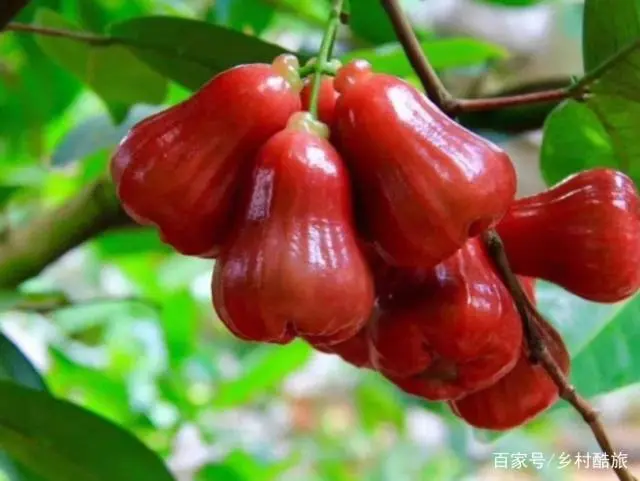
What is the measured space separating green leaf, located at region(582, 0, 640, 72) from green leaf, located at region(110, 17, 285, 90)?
0.16 meters

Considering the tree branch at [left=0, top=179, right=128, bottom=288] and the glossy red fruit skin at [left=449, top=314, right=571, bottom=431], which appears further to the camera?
the tree branch at [left=0, top=179, right=128, bottom=288]

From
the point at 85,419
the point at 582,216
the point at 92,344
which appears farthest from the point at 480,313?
the point at 92,344

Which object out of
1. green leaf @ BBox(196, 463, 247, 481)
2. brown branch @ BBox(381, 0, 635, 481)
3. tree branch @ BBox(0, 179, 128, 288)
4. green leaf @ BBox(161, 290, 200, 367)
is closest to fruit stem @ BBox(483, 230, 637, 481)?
brown branch @ BBox(381, 0, 635, 481)

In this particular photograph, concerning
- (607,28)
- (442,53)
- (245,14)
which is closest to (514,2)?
(442,53)

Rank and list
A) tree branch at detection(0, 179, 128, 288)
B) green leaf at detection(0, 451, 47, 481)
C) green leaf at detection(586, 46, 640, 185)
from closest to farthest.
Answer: green leaf at detection(586, 46, 640, 185) < green leaf at detection(0, 451, 47, 481) < tree branch at detection(0, 179, 128, 288)

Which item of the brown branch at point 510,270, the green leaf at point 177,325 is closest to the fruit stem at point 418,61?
the brown branch at point 510,270

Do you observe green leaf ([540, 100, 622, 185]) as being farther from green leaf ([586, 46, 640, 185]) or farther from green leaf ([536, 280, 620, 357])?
green leaf ([536, 280, 620, 357])

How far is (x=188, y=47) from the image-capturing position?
618 millimetres

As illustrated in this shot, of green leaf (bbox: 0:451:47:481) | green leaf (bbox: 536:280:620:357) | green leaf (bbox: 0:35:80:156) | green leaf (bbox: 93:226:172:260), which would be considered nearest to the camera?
green leaf (bbox: 0:451:47:481)

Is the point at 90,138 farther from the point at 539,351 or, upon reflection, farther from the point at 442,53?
the point at 539,351

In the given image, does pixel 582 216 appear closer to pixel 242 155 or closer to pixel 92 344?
pixel 242 155

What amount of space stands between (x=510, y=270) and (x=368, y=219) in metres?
0.08

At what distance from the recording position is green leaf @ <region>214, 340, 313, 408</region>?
1.15 m

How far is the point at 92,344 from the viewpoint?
45.9 inches
